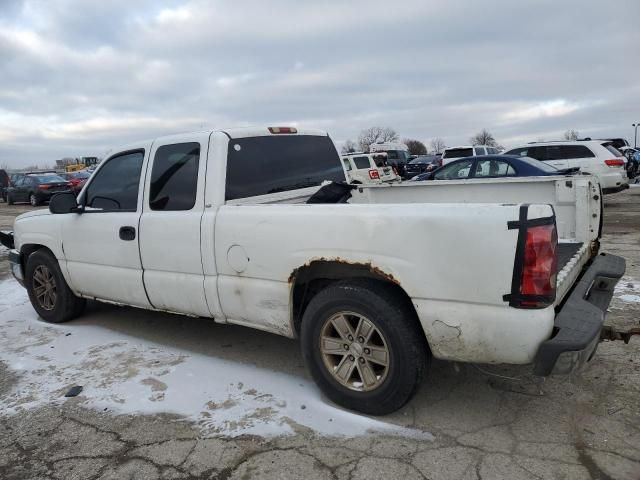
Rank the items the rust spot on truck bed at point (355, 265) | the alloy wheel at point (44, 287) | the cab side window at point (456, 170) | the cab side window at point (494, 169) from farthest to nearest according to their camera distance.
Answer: the cab side window at point (456, 170), the cab side window at point (494, 169), the alloy wheel at point (44, 287), the rust spot on truck bed at point (355, 265)

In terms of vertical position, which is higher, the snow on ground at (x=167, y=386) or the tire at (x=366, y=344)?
the tire at (x=366, y=344)

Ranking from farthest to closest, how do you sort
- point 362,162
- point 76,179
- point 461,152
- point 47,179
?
1. point 76,179
2. point 47,179
3. point 461,152
4. point 362,162

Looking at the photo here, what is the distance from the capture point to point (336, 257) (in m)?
3.14

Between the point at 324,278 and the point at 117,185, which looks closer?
the point at 324,278

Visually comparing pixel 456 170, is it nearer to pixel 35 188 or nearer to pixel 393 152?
pixel 35 188

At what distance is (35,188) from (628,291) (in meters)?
24.7

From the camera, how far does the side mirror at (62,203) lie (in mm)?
4675

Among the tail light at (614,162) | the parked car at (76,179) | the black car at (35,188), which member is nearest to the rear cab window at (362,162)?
the tail light at (614,162)

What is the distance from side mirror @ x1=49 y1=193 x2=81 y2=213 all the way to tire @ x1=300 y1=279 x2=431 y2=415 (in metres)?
2.69

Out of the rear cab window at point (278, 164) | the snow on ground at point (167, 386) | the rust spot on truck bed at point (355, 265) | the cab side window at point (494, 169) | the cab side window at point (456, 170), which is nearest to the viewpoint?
the rust spot on truck bed at point (355, 265)

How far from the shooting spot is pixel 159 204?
418 cm

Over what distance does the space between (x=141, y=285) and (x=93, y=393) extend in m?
0.95

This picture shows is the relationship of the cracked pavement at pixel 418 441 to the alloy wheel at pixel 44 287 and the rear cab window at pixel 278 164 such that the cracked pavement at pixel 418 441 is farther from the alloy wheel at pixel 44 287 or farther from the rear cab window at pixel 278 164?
the alloy wheel at pixel 44 287

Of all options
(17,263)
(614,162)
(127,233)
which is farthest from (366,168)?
(127,233)
